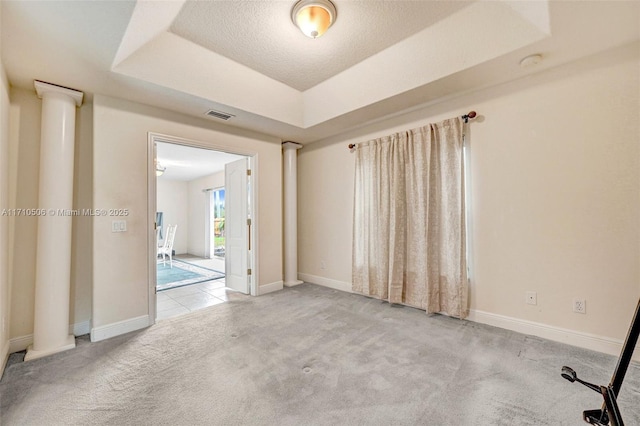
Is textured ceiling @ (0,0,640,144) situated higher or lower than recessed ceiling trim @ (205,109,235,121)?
higher

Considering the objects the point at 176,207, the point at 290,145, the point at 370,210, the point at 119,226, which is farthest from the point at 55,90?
the point at 176,207

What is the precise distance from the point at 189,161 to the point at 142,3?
464 cm

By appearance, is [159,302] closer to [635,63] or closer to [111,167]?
[111,167]

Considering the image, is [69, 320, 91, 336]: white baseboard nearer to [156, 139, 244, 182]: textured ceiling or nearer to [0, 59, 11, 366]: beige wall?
[0, 59, 11, 366]: beige wall

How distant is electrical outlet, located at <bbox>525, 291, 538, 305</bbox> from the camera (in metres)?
2.42

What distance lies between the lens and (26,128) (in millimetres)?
2402

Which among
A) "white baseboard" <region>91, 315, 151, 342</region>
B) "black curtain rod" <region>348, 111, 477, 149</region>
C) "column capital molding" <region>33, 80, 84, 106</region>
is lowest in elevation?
"white baseboard" <region>91, 315, 151, 342</region>

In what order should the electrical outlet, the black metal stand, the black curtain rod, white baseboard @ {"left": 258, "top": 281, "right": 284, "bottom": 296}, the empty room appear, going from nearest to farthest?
the black metal stand < the empty room < the electrical outlet < the black curtain rod < white baseboard @ {"left": 258, "top": 281, "right": 284, "bottom": 296}

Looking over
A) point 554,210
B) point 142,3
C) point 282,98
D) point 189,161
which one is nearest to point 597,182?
point 554,210

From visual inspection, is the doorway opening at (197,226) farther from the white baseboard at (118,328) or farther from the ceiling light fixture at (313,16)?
the ceiling light fixture at (313,16)

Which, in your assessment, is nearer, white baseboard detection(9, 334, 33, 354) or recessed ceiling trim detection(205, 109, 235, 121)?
white baseboard detection(9, 334, 33, 354)

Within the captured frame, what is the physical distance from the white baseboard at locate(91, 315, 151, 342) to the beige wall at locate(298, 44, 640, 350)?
354 cm

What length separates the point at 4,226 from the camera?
2053 mm

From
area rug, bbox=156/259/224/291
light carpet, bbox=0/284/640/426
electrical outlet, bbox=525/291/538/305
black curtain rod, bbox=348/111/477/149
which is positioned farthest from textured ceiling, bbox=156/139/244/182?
electrical outlet, bbox=525/291/538/305
